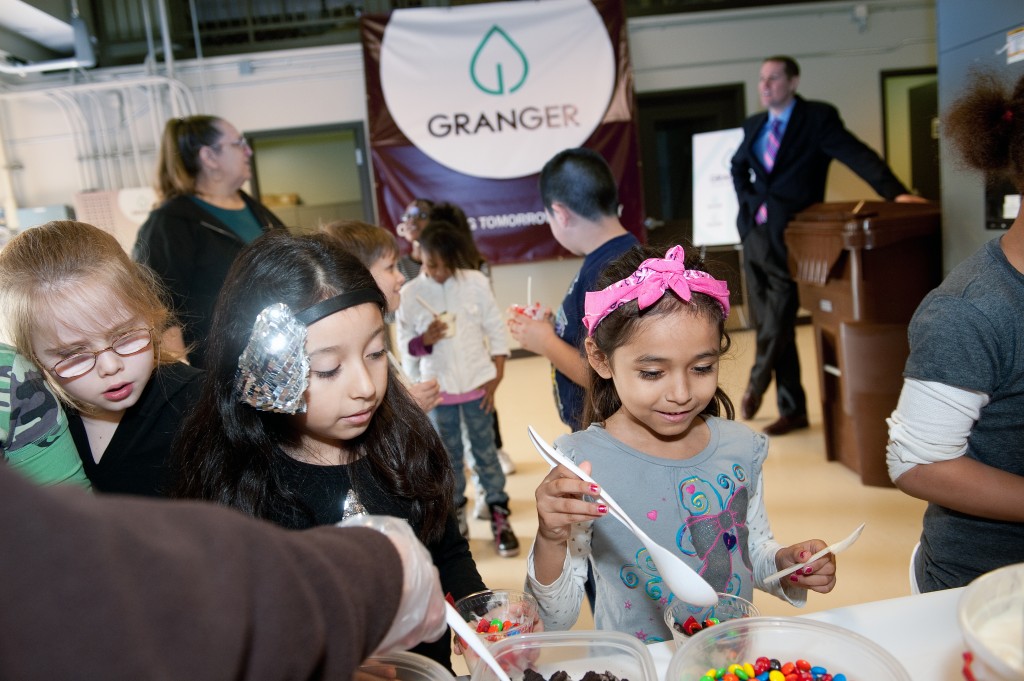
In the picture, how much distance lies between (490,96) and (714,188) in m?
2.07

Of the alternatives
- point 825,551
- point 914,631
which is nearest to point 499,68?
point 825,551

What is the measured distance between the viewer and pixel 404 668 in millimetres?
804

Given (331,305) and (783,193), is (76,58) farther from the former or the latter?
(331,305)

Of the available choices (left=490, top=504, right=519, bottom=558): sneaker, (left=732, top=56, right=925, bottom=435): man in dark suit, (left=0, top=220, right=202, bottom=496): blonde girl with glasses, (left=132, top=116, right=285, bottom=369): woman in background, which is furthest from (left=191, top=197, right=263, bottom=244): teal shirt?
(left=732, top=56, right=925, bottom=435): man in dark suit

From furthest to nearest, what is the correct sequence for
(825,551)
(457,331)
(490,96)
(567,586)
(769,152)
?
(490,96) → (769,152) → (457,331) → (567,586) → (825,551)

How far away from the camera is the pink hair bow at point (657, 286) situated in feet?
3.91

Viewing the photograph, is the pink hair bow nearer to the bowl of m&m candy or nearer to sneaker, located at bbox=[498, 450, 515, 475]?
the bowl of m&m candy

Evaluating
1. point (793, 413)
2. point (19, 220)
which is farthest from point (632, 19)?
point (19, 220)

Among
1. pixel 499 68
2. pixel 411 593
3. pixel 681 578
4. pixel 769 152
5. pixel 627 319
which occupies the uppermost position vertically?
pixel 499 68

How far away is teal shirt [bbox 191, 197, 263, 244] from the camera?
2.46 metres

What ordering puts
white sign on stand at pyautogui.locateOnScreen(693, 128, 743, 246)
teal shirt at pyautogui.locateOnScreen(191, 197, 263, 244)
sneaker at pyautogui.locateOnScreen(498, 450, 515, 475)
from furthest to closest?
white sign on stand at pyautogui.locateOnScreen(693, 128, 743, 246)
sneaker at pyautogui.locateOnScreen(498, 450, 515, 475)
teal shirt at pyautogui.locateOnScreen(191, 197, 263, 244)

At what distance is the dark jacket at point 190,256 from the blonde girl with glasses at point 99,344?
3.27 ft

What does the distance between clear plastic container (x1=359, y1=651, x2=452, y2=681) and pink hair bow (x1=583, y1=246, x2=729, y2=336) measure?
66 centimetres

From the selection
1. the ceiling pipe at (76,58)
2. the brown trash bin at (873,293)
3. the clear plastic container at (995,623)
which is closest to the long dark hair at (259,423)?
the clear plastic container at (995,623)
